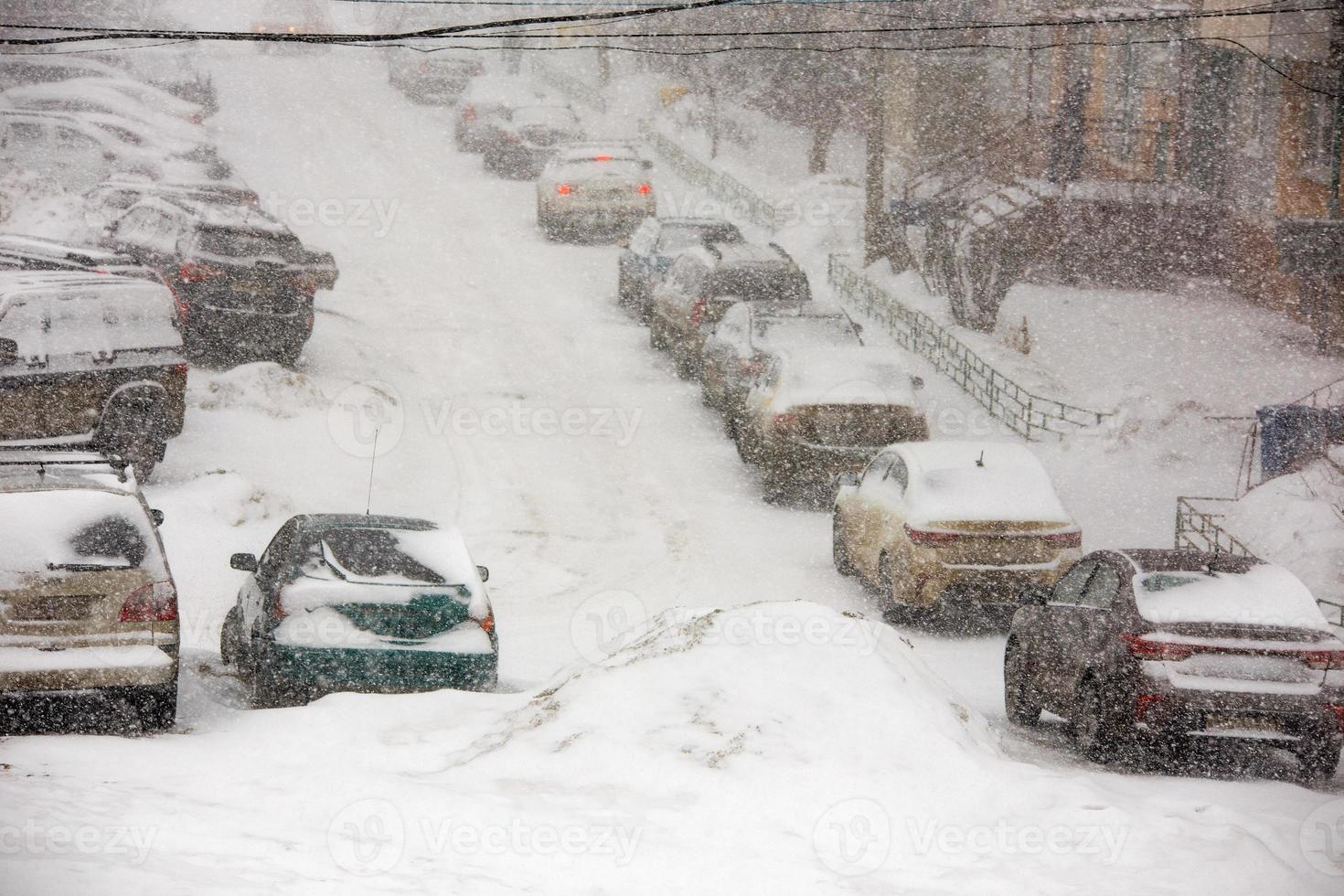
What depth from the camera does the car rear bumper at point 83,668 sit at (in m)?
8.55

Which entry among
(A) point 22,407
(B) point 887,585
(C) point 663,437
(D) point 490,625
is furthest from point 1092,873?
(C) point 663,437

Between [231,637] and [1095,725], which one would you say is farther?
[231,637]

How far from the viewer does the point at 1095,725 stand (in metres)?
9.57

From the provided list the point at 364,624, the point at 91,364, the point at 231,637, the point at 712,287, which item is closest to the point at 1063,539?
the point at 364,624

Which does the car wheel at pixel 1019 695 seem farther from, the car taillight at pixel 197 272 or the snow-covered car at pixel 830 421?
the car taillight at pixel 197 272

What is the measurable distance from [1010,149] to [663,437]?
12597 millimetres

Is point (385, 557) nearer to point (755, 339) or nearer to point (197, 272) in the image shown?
point (755, 339)

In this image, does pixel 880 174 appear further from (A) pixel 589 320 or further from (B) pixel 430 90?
(B) pixel 430 90

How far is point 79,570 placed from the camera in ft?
28.8

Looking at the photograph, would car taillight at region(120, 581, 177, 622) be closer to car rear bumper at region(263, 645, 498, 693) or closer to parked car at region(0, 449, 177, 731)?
parked car at region(0, 449, 177, 731)

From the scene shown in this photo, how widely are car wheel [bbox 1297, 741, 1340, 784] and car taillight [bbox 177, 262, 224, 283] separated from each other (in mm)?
13261

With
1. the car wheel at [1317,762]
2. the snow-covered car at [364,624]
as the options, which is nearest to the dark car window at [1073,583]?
the car wheel at [1317,762]

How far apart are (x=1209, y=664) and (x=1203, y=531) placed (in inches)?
278

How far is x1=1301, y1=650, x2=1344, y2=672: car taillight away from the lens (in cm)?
909
